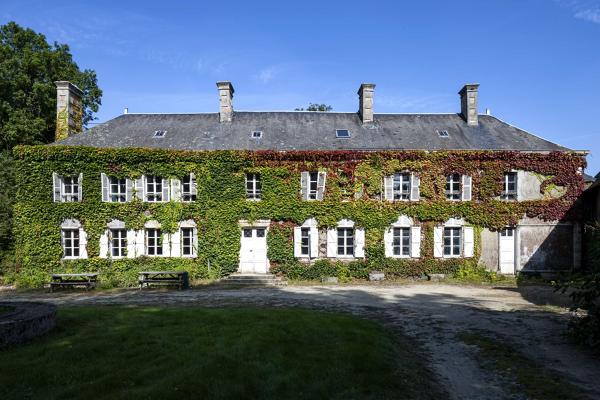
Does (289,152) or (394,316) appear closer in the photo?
(394,316)

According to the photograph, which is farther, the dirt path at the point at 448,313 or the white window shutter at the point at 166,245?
the white window shutter at the point at 166,245

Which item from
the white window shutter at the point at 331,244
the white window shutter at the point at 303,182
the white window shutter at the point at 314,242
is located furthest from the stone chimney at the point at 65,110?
the white window shutter at the point at 331,244

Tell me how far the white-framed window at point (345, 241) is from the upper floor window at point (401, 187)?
228cm

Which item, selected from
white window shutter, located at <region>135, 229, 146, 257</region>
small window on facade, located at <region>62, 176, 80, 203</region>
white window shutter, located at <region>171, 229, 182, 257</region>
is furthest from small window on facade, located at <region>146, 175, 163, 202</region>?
small window on facade, located at <region>62, 176, 80, 203</region>

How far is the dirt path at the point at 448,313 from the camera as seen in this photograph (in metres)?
7.16

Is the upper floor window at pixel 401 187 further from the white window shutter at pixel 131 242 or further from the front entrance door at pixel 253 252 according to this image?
the white window shutter at pixel 131 242

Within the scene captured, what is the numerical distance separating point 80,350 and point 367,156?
50.7 ft

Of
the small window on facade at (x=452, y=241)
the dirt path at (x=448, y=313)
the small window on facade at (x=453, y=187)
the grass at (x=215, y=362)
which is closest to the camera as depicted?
the grass at (x=215, y=362)

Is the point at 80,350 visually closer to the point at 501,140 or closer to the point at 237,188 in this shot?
the point at 237,188

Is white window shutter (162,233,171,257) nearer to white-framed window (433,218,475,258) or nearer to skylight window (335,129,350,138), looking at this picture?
skylight window (335,129,350,138)

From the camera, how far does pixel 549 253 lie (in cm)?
1978

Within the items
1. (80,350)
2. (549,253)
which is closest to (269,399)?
(80,350)

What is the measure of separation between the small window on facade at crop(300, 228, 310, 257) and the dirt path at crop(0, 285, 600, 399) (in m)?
2.65

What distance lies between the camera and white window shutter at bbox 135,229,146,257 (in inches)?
779
